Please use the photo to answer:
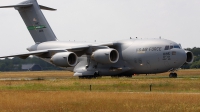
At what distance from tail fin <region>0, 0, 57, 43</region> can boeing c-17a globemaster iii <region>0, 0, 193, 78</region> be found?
2.19 m

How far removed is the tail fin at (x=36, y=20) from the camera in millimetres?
56844

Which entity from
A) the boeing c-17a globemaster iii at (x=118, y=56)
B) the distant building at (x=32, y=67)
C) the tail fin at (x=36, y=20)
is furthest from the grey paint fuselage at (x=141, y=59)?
the distant building at (x=32, y=67)

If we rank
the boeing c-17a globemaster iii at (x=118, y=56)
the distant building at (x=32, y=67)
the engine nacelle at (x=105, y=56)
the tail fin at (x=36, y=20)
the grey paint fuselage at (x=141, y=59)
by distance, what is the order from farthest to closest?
Result: the distant building at (x=32, y=67)
the tail fin at (x=36, y=20)
the engine nacelle at (x=105, y=56)
the boeing c-17a globemaster iii at (x=118, y=56)
the grey paint fuselage at (x=141, y=59)

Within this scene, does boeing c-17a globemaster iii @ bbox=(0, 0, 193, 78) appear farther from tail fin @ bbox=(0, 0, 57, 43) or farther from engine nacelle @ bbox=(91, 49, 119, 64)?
tail fin @ bbox=(0, 0, 57, 43)

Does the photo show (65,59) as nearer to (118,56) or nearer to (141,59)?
(118,56)

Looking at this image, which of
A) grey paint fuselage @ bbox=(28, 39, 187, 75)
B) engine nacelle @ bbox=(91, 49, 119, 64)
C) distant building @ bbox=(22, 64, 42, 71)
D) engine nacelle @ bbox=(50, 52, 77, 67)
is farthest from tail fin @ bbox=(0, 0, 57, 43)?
distant building @ bbox=(22, 64, 42, 71)

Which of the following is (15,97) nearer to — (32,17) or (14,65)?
(32,17)

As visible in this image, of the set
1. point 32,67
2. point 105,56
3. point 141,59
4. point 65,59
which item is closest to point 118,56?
point 105,56

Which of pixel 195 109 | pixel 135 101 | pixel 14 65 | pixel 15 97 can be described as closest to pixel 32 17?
pixel 15 97

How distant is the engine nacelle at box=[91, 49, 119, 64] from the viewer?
158 ft

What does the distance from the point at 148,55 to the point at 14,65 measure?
88828 mm

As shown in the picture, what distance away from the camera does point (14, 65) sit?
133m

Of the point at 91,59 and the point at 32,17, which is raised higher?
the point at 32,17

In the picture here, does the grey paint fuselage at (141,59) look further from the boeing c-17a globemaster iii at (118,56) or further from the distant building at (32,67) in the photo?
the distant building at (32,67)
